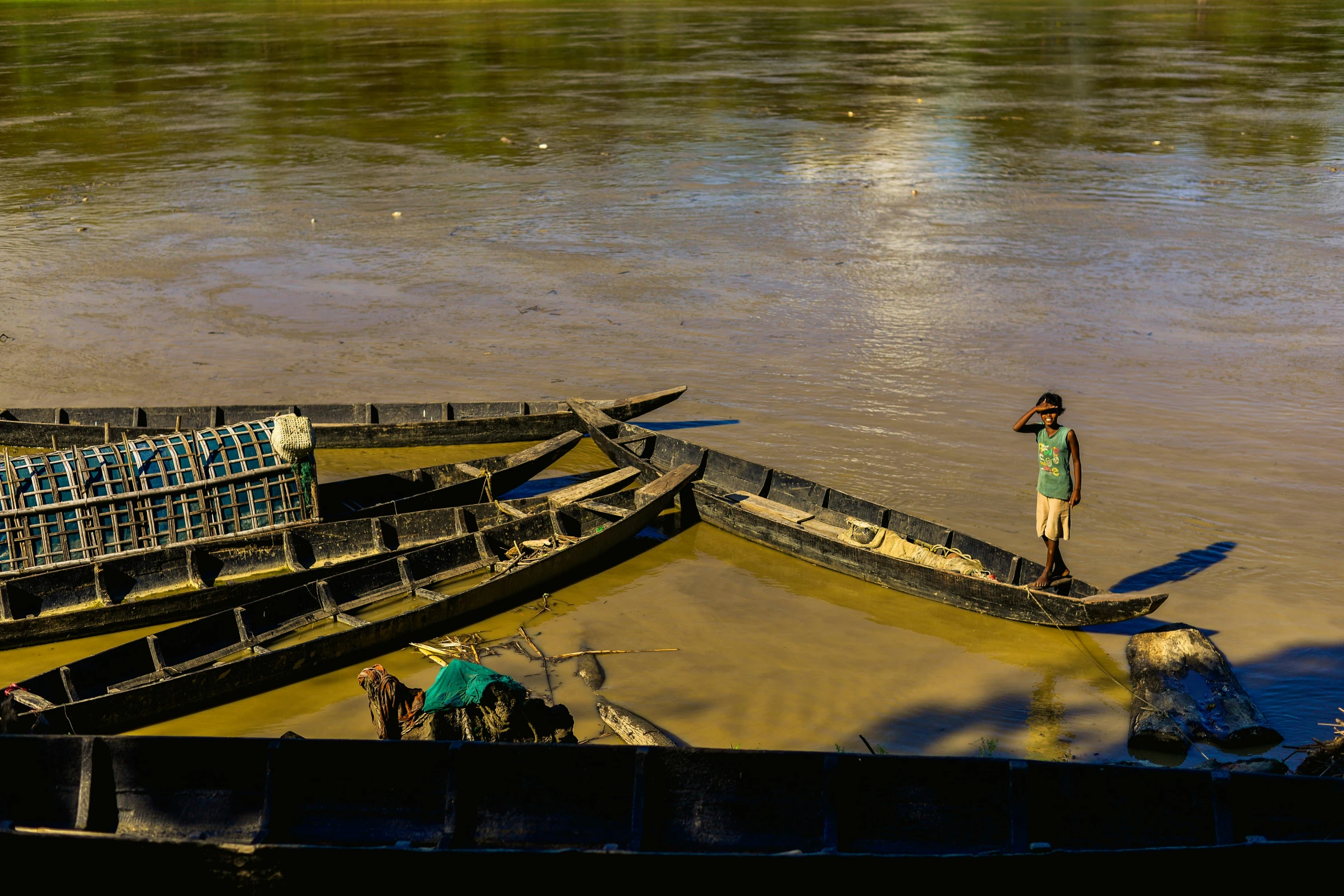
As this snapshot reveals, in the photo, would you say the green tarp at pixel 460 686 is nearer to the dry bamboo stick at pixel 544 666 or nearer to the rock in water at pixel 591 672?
the dry bamboo stick at pixel 544 666

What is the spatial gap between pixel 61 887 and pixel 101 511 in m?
3.60

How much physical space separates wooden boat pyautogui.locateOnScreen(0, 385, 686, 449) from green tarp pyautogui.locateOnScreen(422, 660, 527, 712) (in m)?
5.06

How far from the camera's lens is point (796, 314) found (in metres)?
16.3

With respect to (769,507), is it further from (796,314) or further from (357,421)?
(796,314)

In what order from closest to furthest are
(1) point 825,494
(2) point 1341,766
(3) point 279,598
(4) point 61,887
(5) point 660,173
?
(4) point 61,887
(2) point 1341,766
(3) point 279,598
(1) point 825,494
(5) point 660,173

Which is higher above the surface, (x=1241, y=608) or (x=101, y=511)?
(x=101, y=511)

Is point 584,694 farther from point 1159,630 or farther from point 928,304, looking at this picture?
point 928,304

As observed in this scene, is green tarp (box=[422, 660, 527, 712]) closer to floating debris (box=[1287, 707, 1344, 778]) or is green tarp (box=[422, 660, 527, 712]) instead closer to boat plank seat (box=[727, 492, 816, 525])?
boat plank seat (box=[727, 492, 816, 525])

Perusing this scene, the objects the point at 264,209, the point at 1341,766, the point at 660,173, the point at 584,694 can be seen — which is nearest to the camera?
the point at 1341,766

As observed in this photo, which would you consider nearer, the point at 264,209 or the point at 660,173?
the point at 264,209

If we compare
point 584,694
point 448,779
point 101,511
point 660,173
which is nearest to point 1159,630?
point 584,694

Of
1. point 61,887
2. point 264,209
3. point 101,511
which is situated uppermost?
point 264,209

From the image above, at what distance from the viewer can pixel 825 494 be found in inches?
415

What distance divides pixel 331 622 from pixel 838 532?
4340 mm
